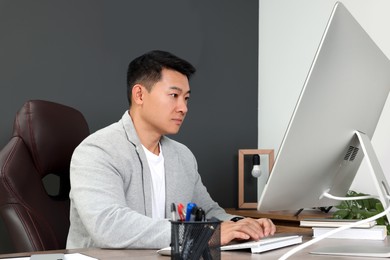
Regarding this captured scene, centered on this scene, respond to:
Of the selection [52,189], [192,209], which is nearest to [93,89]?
[52,189]

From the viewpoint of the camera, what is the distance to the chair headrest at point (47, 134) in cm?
202

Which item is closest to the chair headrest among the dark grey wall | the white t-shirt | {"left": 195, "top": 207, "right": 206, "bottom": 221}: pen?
the white t-shirt

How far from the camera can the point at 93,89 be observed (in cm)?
286

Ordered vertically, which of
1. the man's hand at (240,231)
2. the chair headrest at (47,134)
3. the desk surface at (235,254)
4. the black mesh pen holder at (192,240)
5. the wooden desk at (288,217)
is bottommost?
the wooden desk at (288,217)

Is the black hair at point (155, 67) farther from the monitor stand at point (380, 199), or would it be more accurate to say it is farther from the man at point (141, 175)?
the monitor stand at point (380, 199)

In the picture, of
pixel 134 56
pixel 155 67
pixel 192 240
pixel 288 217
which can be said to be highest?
pixel 134 56

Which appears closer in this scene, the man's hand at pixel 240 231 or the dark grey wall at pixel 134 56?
the man's hand at pixel 240 231

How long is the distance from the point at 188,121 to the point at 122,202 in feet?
5.03

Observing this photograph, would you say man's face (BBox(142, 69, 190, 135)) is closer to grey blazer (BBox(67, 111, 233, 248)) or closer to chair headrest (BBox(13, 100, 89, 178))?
grey blazer (BBox(67, 111, 233, 248))

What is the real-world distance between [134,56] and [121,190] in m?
1.33

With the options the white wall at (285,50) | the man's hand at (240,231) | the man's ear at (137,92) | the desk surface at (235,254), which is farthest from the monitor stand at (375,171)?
the white wall at (285,50)

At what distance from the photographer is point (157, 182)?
83.5 inches

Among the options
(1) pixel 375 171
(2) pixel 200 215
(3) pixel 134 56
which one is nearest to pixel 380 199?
(1) pixel 375 171

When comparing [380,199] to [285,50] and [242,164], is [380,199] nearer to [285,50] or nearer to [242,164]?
[242,164]
